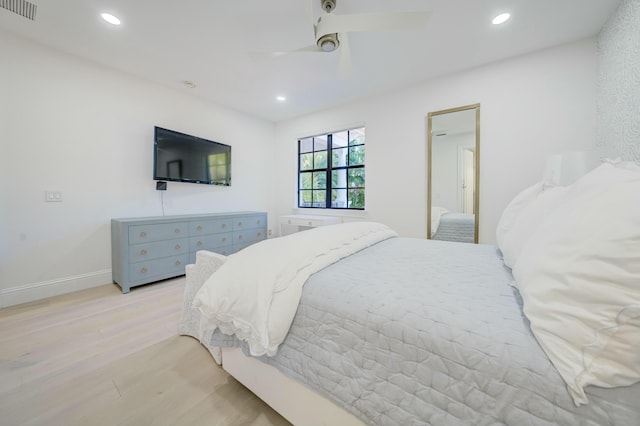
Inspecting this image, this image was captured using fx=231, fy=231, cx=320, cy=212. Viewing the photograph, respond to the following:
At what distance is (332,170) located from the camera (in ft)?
13.2

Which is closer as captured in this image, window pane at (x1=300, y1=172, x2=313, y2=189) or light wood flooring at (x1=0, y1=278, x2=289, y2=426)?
light wood flooring at (x1=0, y1=278, x2=289, y2=426)

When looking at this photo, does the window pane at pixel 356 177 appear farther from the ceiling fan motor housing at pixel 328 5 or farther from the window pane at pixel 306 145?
the ceiling fan motor housing at pixel 328 5

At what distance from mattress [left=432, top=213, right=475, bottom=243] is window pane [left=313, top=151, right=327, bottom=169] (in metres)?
2.11

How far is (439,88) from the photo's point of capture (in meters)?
2.85

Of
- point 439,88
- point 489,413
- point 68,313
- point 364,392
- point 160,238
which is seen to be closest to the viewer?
point 489,413

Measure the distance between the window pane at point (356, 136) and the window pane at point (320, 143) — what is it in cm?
49

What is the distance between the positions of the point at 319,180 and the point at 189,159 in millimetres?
2046

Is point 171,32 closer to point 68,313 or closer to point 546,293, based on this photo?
point 68,313

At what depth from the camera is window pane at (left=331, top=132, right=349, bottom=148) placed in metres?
3.84

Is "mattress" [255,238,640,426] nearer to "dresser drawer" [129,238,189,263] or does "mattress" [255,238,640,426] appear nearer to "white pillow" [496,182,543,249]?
"white pillow" [496,182,543,249]

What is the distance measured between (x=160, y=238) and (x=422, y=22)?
3087mm

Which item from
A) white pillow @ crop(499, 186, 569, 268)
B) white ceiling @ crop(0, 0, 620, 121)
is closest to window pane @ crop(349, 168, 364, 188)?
white ceiling @ crop(0, 0, 620, 121)

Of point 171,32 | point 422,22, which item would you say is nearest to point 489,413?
point 422,22

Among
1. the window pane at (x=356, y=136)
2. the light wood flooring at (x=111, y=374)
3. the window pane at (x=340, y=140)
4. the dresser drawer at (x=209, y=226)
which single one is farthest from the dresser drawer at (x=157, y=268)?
the window pane at (x=356, y=136)
